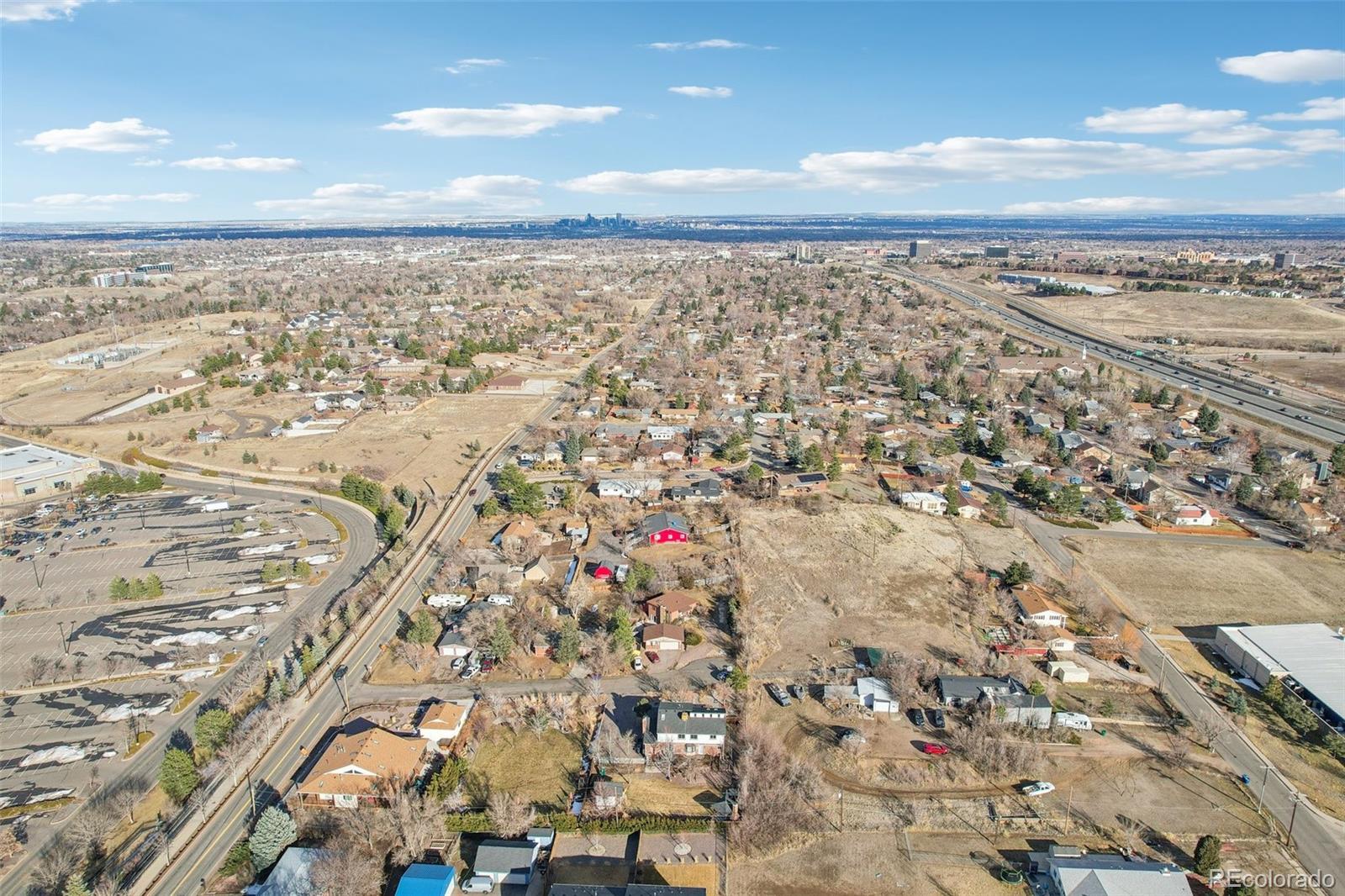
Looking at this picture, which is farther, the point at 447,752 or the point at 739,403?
the point at 739,403

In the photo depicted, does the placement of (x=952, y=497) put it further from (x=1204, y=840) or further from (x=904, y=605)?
(x=1204, y=840)

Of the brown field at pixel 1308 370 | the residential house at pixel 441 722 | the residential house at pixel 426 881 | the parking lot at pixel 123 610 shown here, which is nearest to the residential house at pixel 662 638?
the residential house at pixel 441 722

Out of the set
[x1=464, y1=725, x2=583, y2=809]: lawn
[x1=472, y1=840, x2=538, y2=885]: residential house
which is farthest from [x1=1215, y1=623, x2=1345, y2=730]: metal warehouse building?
[x1=472, y1=840, x2=538, y2=885]: residential house

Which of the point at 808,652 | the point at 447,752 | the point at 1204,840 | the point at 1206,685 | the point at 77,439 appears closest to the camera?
the point at 1204,840

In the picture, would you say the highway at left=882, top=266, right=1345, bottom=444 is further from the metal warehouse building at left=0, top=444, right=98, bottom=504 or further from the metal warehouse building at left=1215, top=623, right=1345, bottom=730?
the metal warehouse building at left=0, top=444, right=98, bottom=504

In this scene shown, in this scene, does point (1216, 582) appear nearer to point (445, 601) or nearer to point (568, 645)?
point (568, 645)

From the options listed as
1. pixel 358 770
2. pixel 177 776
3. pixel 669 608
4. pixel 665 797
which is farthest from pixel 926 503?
pixel 177 776

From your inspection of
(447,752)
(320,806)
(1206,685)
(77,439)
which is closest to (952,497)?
(1206,685)
